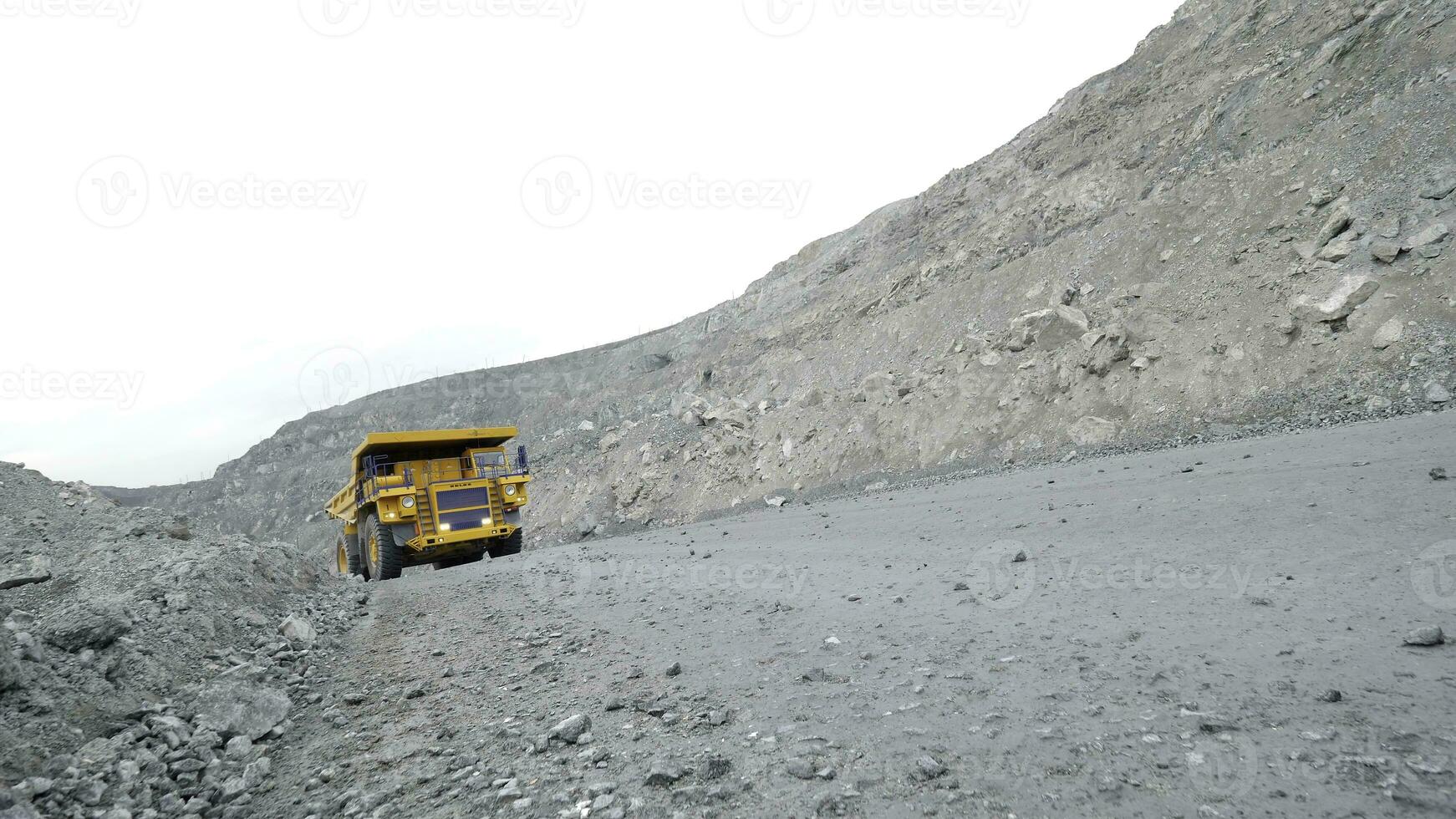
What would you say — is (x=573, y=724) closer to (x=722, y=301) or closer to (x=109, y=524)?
(x=109, y=524)

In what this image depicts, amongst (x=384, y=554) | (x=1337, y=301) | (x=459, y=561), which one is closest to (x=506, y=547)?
(x=459, y=561)

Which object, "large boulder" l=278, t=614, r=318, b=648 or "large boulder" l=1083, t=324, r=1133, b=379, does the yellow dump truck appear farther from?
"large boulder" l=1083, t=324, r=1133, b=379

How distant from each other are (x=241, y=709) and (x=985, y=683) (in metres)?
4.35

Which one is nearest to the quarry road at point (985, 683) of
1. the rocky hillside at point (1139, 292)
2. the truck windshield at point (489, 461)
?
the rocky hillside at point (1139, 292)

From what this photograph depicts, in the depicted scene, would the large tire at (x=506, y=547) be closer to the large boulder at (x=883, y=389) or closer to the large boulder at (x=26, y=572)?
the large boulder at (x=26, y=572)

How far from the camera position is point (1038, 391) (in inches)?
565

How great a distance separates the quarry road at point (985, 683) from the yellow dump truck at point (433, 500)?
6450 millimetres

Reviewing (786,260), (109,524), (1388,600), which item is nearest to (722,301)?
(786,260)

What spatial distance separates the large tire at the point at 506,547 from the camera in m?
A: 14.2

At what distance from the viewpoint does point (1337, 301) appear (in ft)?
35.9

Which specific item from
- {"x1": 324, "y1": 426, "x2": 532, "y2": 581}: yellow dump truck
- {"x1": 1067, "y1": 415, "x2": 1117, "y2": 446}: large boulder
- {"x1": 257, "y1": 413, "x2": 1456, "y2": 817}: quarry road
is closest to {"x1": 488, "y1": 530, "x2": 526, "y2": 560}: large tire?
{"x1": 324, "y1": 426, "x2": 532, "y2": 581}: yellow dump truck

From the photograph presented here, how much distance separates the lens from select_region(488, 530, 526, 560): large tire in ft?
46.7

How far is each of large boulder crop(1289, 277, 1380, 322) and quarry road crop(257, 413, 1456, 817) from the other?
5057 millimetres

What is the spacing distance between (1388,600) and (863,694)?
9.88 ft
